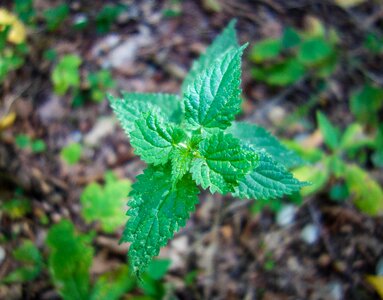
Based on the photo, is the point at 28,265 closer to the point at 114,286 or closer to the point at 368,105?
the point at 114,286

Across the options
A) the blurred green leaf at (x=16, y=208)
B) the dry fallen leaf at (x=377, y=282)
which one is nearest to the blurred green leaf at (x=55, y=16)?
the blurred green leaf at (x=16, y=208)

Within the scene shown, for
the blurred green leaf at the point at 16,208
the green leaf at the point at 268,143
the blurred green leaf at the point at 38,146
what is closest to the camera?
the green leaf at the point at 268,143

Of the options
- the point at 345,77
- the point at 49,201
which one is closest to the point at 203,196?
the point at 49,201

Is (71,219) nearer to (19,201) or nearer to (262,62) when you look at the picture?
(19,201)

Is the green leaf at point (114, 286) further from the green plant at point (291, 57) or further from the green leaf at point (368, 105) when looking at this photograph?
the green leaf at point (368, 105)

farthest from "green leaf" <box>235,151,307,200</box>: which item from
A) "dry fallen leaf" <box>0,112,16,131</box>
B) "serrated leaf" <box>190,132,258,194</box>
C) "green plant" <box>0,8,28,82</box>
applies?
"green plant" <box>0,8,28,82</box>

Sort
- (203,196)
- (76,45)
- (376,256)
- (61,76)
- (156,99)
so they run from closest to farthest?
(156,99) < (376,256) < (203,196) < (61,76) < (76,45)
